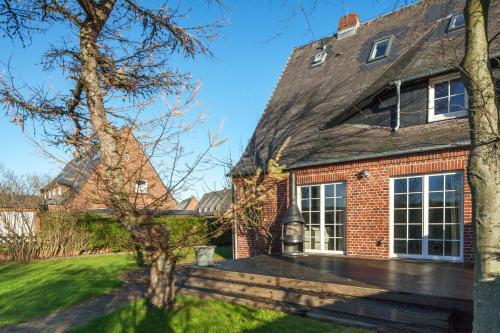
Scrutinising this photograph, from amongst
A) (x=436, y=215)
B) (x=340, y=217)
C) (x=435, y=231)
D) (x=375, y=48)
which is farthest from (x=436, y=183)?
(x=375, y=48)

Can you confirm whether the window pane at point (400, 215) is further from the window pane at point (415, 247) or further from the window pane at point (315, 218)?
the window pane at point (315, 218)

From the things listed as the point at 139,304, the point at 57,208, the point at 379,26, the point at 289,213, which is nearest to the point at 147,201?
the point at 139,304

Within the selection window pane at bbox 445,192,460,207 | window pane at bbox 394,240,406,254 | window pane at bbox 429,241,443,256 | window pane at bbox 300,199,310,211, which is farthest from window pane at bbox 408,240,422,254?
window pane at bbox 300,199,310,211

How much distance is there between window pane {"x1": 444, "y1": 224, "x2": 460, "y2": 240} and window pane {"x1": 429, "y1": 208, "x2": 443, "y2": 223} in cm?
20

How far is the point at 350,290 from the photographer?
5566 mm

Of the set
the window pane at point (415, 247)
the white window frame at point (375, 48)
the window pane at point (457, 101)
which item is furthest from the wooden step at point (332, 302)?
the white window frame at point (375, 48)

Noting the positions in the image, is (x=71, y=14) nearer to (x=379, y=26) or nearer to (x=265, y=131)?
(x=265, y=131)

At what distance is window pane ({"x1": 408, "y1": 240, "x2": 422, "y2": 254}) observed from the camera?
8438mm

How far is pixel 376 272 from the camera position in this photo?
6887mm

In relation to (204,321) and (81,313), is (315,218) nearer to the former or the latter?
(204,321)

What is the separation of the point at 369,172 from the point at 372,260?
2.13m

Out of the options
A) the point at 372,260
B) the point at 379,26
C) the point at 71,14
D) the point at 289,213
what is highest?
the point at 379,26

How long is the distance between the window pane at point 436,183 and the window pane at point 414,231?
0.92 metres

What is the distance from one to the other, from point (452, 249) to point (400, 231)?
116 centimetres
